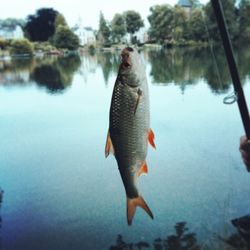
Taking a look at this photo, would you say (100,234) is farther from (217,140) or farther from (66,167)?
(217,140)

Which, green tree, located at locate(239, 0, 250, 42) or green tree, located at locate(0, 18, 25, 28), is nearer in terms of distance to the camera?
green tree, located at locate(239, 0, 250, 42)

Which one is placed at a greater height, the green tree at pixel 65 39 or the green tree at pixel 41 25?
the green tree at pixel 41 25

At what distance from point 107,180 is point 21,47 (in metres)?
72.6

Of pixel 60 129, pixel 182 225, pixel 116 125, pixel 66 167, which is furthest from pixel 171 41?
pixel 116 125

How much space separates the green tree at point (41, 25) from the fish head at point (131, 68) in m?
80.1

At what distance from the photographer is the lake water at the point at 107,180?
5.51 m

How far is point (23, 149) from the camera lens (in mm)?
10805

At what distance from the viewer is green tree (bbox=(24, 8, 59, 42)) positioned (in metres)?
76.4

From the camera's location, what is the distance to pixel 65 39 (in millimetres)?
74688

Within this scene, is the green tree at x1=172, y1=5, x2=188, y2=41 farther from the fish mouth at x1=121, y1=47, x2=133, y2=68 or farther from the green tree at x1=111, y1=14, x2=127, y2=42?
the fish mouth at x1=121, y1=47, x2=133, y2=68

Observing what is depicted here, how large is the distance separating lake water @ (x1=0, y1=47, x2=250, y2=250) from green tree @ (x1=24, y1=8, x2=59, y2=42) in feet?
218

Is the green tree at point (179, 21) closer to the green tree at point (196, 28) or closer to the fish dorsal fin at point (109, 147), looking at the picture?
the green tree at point (196, 28)

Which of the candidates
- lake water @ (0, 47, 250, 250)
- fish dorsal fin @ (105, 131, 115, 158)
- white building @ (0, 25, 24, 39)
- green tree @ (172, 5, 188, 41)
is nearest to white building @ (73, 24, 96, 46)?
white building @ (0, 25, 24, 39)

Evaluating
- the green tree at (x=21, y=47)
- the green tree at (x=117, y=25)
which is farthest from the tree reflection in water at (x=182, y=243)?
the green tree at (x=21, y=47)
